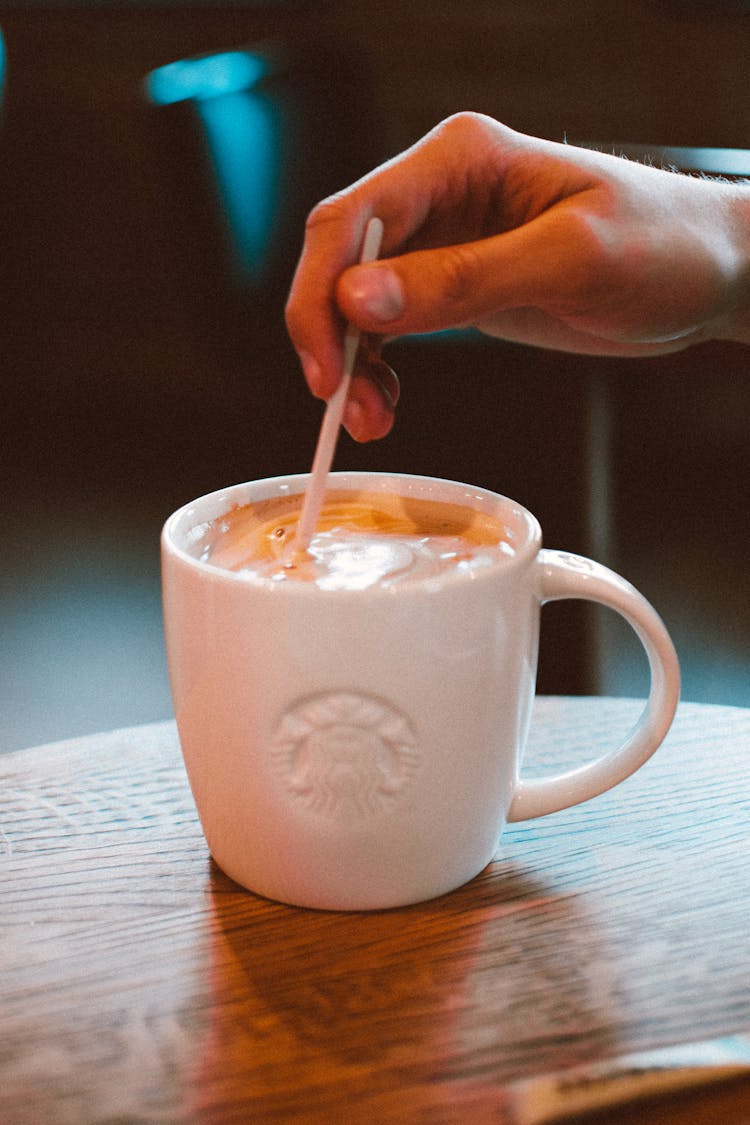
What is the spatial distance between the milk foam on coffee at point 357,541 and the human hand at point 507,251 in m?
0.08

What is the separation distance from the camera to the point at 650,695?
29.3 inches

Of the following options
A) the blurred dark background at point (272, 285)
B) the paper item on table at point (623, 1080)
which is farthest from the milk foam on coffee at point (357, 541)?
the blurred dark background at point (272, 285)

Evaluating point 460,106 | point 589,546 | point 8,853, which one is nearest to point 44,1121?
point 8,853

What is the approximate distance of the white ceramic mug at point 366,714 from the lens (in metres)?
0.64

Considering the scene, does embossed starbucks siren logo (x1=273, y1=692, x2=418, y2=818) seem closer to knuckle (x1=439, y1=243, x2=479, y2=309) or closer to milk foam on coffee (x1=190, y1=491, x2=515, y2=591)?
milk foam on coffee (x1=190, y1=491, x2=515, y2=591)

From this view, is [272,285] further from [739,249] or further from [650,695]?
[650,695]

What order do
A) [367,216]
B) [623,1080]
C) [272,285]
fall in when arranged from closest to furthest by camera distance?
1. [623,1080]
2. [367,216]
3. [272,285]

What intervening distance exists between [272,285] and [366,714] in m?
2.56

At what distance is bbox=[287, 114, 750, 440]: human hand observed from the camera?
2.61 feet

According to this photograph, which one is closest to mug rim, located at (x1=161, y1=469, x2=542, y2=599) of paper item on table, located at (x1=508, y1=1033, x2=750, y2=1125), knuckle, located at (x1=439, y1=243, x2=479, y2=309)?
knuckle, located at (x1=439, y1=243, x2=479, y2=309)

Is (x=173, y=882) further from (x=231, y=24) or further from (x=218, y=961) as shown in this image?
(x=231, y=24)

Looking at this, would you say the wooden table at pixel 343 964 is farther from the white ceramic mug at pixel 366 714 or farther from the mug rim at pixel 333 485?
the mug rim at pixel 333 485

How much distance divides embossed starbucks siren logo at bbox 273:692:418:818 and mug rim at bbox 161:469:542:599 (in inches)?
2.5

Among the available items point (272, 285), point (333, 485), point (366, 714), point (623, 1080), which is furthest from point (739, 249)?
point (272, 285)
